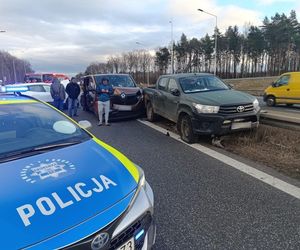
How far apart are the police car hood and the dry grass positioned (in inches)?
146

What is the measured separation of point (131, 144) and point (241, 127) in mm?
2675

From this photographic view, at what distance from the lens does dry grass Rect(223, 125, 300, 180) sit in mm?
5837

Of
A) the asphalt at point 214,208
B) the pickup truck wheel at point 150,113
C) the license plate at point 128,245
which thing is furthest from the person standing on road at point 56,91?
the license plate at point 128,245

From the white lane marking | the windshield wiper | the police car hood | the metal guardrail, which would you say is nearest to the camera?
the police car hood

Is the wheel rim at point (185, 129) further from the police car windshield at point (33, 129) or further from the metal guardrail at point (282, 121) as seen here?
the police car windshield at point (33, 129)

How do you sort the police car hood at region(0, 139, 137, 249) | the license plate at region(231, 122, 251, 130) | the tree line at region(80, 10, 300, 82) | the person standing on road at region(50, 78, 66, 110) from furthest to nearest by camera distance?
the tree line at region(80, 10, 300, 82)
the person standing on road at region(50, 78, 66, 110)
the license plate at region(231, 122, 251, 130)
the police car hood at region(0, 139, 137, 249)

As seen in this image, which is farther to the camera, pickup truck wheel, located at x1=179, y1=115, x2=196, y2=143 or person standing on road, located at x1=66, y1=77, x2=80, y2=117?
person standing on road, located at x1=66, y1=77, x2=80, y2=117

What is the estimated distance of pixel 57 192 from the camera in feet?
7.56

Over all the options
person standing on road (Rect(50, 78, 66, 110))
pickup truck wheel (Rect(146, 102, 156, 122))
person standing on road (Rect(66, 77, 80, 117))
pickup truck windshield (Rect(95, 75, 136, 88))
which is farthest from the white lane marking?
person standing on road (Rect(50, 78, 66, 110))

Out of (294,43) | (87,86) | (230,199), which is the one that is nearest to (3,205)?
(230,199)

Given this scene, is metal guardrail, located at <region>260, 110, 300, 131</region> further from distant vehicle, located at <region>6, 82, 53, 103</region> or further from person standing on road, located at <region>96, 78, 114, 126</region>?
distant vehicle, located at <region>6, 82, 53, 103</region>

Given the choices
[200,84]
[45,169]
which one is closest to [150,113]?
[200,84]

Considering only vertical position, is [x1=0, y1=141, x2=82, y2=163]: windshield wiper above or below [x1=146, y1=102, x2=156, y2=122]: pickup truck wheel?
above

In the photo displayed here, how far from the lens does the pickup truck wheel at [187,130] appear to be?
7727 millimetres
